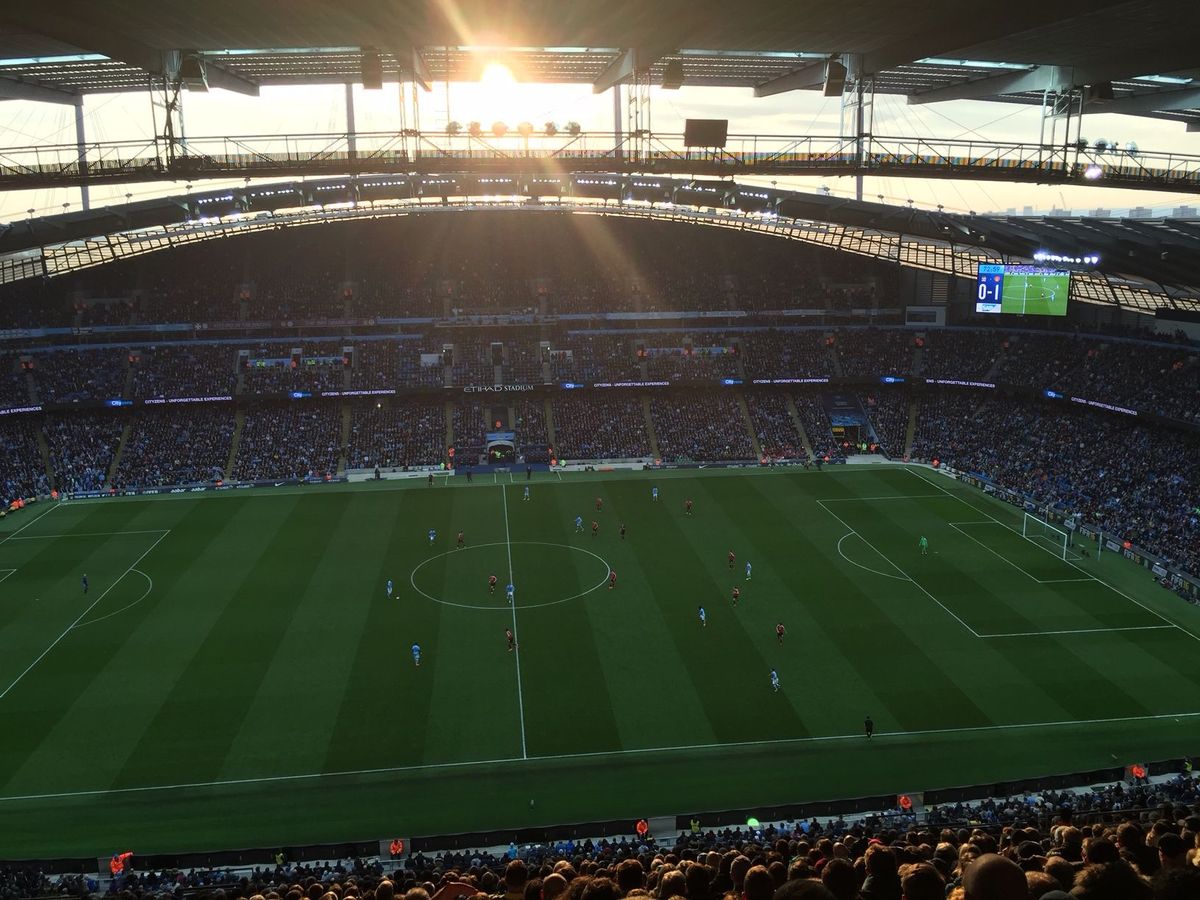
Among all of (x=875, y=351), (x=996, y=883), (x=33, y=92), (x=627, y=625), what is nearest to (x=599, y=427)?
(x=875, y=351)

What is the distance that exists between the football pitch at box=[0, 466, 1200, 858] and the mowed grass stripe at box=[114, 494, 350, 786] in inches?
5.1

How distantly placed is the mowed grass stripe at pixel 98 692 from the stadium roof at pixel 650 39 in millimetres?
22847

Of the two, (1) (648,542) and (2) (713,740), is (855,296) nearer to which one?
(1) (648,542)

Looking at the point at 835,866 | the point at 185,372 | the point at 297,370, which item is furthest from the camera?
the point at 297,370

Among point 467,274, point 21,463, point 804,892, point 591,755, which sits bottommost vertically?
point 591,755

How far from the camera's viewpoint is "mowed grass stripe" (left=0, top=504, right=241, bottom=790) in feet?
93.1

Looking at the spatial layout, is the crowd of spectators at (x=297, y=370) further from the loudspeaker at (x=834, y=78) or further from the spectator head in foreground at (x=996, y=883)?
the spectator head in foreground at (x=996, y=883)

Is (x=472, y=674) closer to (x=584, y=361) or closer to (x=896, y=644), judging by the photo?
(x=896, y=644)

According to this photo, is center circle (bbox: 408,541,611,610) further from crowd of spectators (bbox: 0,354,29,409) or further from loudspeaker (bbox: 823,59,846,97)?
crowd of spectators (bbox: 0,354,29,409)

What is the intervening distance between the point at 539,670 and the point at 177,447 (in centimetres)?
4362

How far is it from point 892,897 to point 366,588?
38.9 metres

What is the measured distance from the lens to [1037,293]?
62375mm

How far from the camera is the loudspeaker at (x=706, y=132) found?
3675cm

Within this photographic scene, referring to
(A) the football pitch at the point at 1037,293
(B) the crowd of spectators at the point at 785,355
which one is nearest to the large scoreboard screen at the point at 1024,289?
(A) the football pitch at the point at 1037,293
